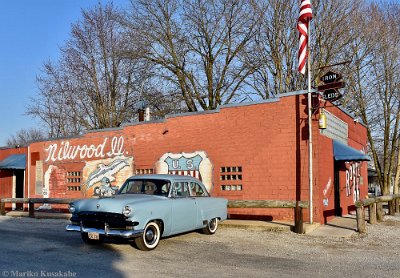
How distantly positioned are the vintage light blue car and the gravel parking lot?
403 millimetres

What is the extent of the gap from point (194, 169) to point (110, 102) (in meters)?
18.0

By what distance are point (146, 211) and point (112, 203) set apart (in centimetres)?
71

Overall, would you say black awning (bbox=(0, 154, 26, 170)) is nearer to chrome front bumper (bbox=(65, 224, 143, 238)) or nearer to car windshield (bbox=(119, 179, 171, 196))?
car windshield (bbox=(119, 179, 171, 196))

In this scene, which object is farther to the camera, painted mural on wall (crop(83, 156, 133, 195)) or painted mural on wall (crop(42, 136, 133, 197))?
painted mural on wall (crop(42, 136, 133, 197))

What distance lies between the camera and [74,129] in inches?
1531

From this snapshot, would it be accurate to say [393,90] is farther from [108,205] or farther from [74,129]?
[74,129]

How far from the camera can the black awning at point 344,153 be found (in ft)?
48.7

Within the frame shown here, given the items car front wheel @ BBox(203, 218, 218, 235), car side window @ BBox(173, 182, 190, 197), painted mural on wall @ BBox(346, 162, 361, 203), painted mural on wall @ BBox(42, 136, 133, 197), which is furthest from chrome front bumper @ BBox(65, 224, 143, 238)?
painted mural on wall @ BBox(346, 162, 361, 203)

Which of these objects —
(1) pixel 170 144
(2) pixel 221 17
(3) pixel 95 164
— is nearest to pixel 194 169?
(1) pixel 170 144

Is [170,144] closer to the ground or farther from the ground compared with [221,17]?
closer to the ground

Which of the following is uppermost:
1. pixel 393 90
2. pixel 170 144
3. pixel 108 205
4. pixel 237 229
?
pixel 393 90

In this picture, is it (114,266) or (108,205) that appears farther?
(108,205)

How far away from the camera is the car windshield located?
9992mm

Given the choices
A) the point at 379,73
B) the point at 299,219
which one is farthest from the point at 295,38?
the point at 299,219
